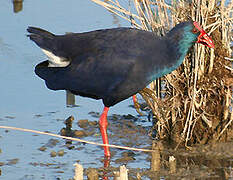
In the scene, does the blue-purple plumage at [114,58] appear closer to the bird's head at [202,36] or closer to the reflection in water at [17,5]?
the bird's head at [202,36]

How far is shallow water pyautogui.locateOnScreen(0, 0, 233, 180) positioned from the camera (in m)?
5.12

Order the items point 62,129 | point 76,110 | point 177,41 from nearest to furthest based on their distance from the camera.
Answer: point 177,41
point 62,129
point 76,110

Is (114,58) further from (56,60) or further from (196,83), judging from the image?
(196,83)

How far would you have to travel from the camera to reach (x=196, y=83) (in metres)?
5.37

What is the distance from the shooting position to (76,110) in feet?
20.6

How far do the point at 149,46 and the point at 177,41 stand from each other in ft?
0.70

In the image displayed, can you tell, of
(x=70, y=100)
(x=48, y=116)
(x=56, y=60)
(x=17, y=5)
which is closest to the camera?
(x=56, y=60)

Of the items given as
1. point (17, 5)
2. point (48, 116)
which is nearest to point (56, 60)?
point (48, 116)

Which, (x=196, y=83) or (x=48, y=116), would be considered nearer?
(x=196, y=83)

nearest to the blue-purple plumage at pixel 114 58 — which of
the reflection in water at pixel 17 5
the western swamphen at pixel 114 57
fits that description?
the western swamphen at pixel 114 57

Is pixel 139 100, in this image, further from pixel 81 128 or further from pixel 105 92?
pixel 105 92

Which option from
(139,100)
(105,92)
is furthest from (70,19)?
(105,92)

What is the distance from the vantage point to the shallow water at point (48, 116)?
512 centimetres

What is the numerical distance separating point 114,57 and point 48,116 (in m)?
1.27
